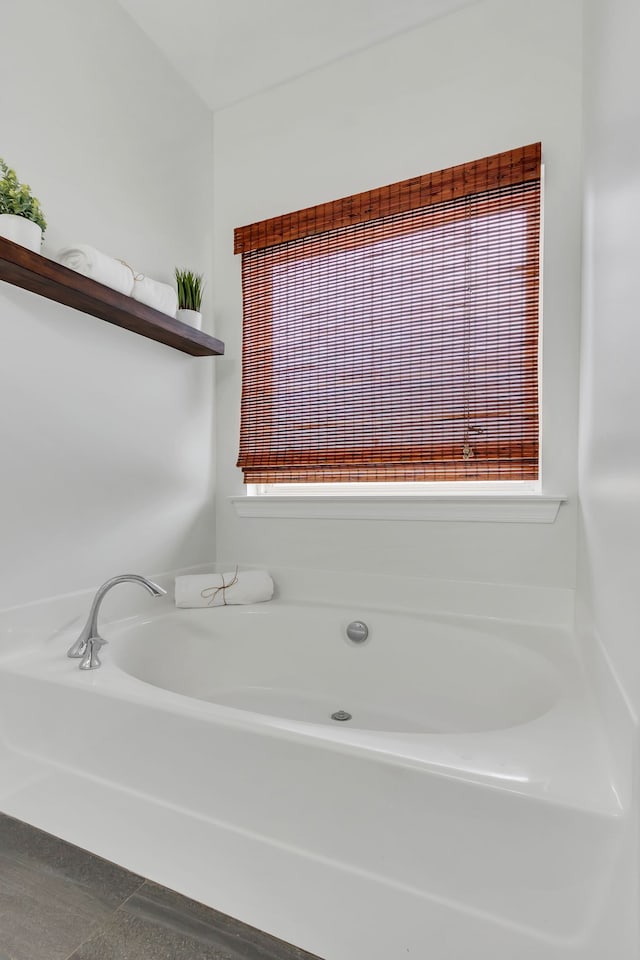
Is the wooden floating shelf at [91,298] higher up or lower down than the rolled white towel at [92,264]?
lower down

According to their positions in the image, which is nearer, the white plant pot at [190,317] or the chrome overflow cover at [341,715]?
the chrome overflow cover at [341,715]

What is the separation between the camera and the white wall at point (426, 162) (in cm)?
179

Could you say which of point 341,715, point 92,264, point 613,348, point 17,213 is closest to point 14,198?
point 17,213

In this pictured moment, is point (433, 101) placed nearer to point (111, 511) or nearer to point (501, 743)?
point (111, 511)

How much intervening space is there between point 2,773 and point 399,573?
1.37 m

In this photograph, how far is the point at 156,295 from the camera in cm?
189

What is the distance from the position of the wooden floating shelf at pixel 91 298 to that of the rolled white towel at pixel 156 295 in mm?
43

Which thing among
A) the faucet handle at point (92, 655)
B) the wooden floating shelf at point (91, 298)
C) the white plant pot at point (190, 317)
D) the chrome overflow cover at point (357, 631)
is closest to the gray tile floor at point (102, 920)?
the faucet handle at point (92, 655)

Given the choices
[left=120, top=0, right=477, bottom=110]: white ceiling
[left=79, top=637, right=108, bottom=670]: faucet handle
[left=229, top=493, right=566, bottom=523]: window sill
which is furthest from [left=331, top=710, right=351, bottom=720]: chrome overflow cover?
[left=120, top=0, right=477, bottom=110]: white ceiling

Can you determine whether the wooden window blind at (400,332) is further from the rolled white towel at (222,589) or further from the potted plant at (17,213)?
the potted plant at (17,213)

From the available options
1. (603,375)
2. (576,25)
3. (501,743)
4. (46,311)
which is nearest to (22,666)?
(46,311)

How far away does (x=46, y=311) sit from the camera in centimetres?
161

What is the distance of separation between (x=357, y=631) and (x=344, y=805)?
0.96 m

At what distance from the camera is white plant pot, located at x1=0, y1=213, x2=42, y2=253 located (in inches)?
54.6
